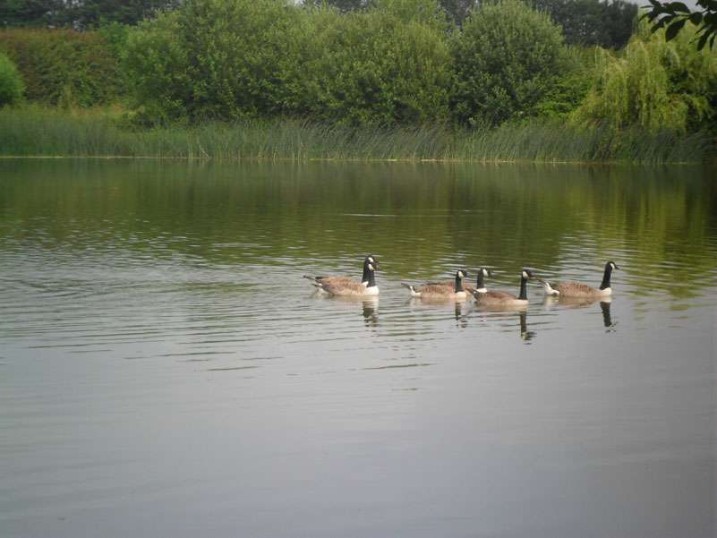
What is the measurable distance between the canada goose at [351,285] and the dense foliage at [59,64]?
187ft

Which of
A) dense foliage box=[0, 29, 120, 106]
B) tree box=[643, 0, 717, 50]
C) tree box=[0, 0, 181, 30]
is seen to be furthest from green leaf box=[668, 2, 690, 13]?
tree box=[0, 0, 181, 30]

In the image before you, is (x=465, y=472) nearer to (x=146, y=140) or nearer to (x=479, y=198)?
(x=479, y=198)

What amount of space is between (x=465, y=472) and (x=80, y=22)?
86313 mm

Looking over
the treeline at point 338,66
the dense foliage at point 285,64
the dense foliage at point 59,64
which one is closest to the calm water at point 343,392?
the treeline at point 338,66

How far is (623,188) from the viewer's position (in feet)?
132

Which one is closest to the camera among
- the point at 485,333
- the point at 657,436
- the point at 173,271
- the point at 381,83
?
the point at 657,436

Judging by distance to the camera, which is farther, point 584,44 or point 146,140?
point 584,44

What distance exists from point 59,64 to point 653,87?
34.6m

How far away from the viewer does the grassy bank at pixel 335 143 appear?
5609 centimetres

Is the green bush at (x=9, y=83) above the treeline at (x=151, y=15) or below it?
below

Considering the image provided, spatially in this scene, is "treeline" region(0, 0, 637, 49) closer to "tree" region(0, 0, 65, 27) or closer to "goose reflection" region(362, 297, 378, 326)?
"tree" region(0, 0, 65, 27)

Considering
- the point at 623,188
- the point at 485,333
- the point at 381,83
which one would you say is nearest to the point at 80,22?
the point at 381,83

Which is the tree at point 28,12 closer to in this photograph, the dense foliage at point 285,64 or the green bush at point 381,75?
the dense foliage at point 285,64

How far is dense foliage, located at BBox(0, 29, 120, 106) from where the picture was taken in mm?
73312
